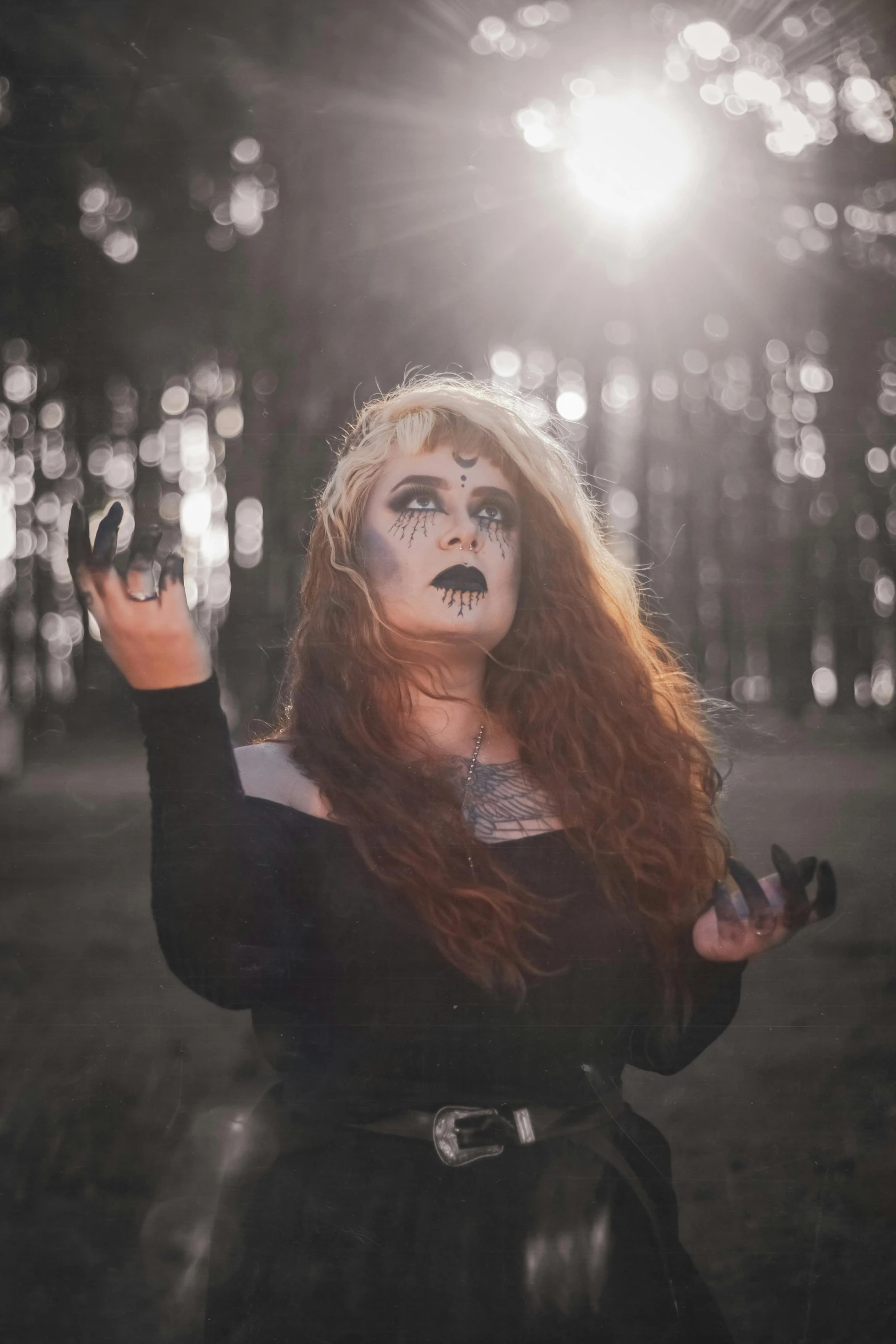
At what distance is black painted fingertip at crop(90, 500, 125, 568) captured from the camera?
1.84 meters

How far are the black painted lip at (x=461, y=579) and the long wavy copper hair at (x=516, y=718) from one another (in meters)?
0.11

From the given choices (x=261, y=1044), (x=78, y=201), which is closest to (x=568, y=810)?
(x=261, y=1044)

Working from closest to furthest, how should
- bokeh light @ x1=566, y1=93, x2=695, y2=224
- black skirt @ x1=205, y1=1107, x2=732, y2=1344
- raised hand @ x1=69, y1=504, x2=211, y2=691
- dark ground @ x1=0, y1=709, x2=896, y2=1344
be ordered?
raised hand @ x1=69, y1=504, x2=211, y2=691
black skirt @ x1=205, y1=1107, x2=732, y2=1344
dark ground @ x1=0, y1=709, x2=896, y2=1344
bokeh light @ x1=566, y1=93, x2=695, y2=224

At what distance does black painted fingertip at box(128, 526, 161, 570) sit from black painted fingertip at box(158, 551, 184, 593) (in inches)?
1.2

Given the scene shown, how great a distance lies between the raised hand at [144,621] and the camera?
5.81 ft

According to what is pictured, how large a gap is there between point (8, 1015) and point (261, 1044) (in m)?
0.57

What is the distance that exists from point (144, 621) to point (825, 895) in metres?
1.48

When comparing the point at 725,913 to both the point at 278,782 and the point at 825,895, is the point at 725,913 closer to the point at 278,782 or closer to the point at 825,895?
the point at 825,895

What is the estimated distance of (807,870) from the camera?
193 centimetres

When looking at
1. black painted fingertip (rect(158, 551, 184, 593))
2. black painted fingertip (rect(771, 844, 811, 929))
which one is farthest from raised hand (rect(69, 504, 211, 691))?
black painted fingertip (rect(771, 844, 811, 929))

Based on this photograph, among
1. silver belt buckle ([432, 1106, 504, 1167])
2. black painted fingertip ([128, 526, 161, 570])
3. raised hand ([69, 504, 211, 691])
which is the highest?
black painted fingertip ([128, 526, 161, 570])

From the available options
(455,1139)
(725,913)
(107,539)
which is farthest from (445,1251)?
(107,539)

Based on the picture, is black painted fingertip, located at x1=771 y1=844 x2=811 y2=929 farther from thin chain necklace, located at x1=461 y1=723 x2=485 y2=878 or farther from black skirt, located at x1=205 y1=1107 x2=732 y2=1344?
thin chain necklace, located at x1=461 y1=723 x2=485 y2=878

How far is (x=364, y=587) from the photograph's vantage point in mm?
1921
